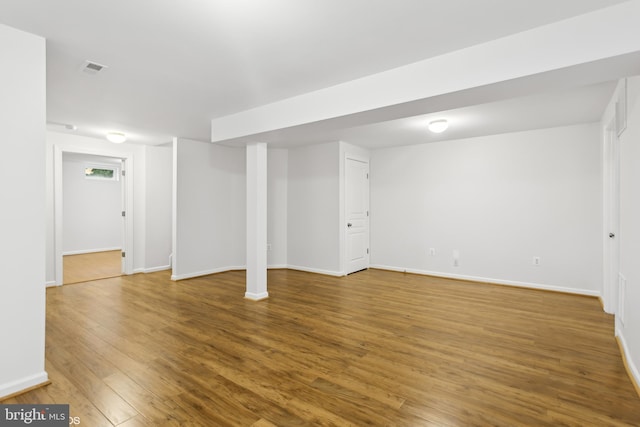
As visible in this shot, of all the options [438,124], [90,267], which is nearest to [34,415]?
[438,124]

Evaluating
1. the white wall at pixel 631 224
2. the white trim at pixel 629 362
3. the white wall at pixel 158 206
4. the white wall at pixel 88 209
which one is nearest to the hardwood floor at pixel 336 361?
the white trim at pixel 629 362

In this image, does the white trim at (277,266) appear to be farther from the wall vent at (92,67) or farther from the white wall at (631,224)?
the white wall at (631,224)

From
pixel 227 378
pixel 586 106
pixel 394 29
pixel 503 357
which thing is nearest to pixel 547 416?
pixel 503 357

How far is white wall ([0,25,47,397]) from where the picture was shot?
208 centimetres

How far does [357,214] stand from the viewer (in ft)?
20.6

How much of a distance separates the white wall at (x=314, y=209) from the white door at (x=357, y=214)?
0.26 meters

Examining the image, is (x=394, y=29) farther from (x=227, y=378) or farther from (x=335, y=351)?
(x=227, y=378)

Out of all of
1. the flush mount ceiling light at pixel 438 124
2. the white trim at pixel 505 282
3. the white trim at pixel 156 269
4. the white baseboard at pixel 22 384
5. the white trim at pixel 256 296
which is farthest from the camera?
the white trim at pixel 156 269

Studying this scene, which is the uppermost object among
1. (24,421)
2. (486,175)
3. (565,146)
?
(565,146)

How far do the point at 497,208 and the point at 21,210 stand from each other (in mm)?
5917

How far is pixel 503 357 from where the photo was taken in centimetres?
268

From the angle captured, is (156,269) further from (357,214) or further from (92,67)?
(92,67)

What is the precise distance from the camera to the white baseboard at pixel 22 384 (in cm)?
206

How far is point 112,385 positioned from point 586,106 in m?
5.50
